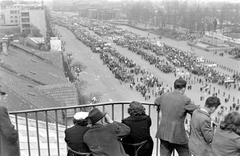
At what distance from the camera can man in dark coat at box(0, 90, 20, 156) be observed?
11.6 feet

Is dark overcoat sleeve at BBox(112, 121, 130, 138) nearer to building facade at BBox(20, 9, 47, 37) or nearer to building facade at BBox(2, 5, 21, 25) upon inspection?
building facade at BBox(20, 9, 47, 37)

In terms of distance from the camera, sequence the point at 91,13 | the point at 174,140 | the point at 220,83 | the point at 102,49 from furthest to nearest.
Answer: the point at 91,13 → the point at 102,49 → the point at 220,83 → the point at 174,140

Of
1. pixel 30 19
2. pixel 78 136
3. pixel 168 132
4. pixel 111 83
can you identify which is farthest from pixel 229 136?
pixel 30 19

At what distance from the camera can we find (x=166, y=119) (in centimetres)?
407

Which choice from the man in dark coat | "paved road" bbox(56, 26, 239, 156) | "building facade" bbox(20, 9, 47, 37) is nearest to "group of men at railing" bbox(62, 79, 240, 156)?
the man in dark coat

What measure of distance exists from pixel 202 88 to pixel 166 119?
21876 mm

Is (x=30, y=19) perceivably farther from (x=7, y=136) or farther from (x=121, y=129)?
(x=121, y=129)

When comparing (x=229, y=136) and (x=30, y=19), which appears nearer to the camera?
(x=229, y=136)

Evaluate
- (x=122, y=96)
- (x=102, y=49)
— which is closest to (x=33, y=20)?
(x=102, y=49)

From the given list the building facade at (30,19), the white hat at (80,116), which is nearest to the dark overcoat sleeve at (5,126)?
the white hat at (80,116)

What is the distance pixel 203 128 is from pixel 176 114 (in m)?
0.50

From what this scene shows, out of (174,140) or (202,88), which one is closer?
(174,140)

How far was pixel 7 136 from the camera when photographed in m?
3.55

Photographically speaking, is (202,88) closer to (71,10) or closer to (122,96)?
(122,96)
